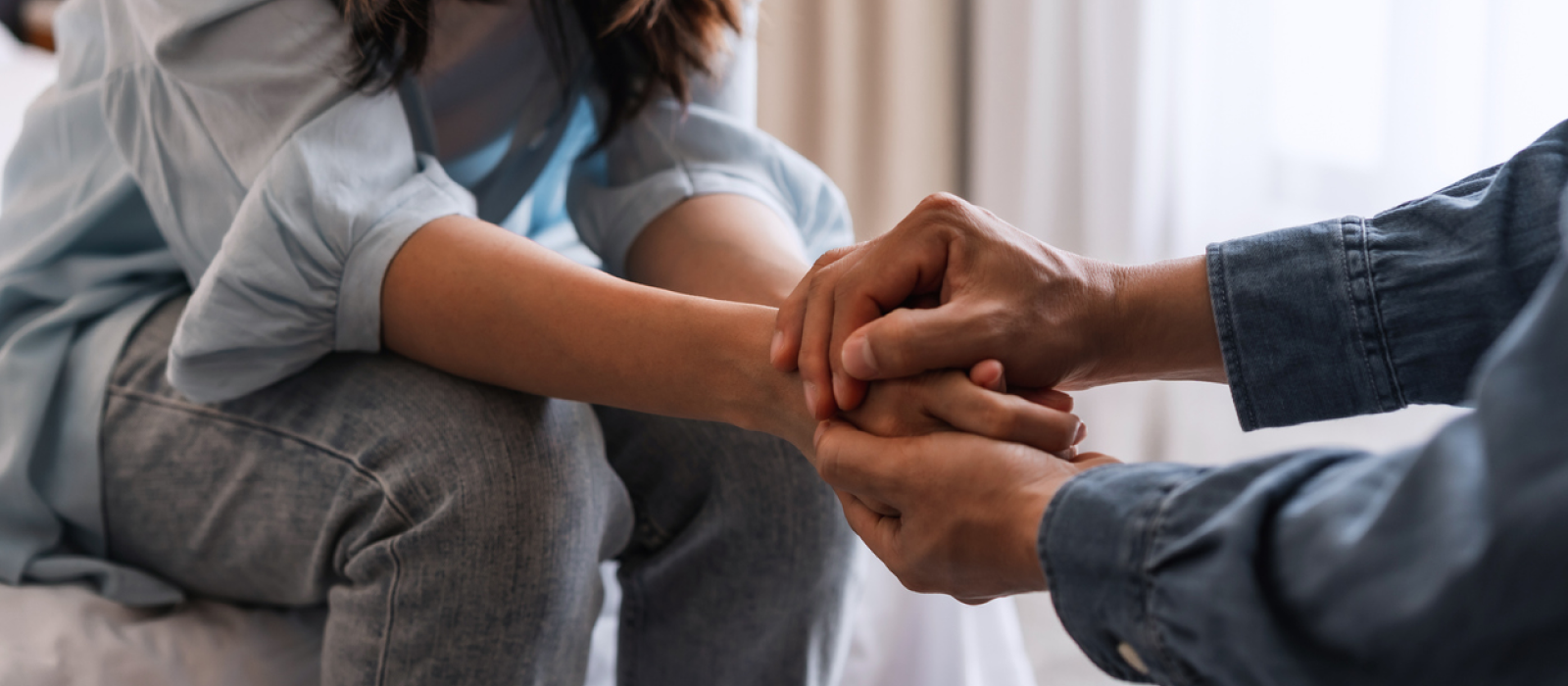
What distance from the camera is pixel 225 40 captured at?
0.66m

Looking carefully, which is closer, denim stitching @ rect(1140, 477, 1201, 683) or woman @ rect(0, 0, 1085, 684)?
denim stitching @ rect(1140, 477, 1201, 683)

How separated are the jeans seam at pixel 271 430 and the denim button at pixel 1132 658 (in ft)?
1.38

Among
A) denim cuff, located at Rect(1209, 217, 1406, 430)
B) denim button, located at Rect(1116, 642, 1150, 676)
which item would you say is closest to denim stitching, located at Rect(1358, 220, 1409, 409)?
denim cuff, located at Rect(1209, 217, 1406, 430)

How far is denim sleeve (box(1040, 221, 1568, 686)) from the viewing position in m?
0.32

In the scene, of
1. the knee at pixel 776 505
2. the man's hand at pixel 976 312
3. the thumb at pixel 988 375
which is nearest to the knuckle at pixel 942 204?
the man's hand at pixel 976 312

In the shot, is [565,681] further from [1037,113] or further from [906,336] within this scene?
[1037,113]

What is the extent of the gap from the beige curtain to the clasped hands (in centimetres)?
111

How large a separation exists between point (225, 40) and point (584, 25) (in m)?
0.28

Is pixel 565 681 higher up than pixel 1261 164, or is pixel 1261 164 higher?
pixel 1261 164

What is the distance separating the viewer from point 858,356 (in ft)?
1.96

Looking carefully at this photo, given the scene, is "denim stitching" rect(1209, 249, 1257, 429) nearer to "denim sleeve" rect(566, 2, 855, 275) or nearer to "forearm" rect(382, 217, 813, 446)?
"forearm" rect(382, 217, 813, 446)

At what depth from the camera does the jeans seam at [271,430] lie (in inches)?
24.7

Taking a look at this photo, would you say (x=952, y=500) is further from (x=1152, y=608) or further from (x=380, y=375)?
(x=380, y=375)

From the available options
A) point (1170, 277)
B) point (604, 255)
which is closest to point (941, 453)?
point (1170, 277)
